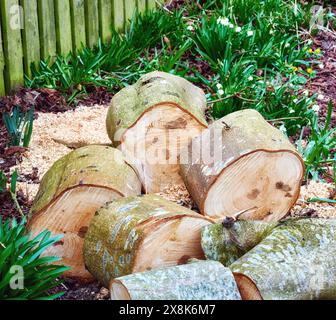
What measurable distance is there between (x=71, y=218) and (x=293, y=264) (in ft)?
3.47

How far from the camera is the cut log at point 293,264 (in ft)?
9.32

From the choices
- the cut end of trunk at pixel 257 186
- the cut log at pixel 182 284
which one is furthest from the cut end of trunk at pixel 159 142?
the cut log at pixel 182 284

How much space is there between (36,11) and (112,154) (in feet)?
7.29

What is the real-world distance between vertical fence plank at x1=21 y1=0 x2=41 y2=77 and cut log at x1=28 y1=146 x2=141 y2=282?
215cm

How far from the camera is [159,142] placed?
3.99m

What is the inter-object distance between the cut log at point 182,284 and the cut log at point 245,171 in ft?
2.55

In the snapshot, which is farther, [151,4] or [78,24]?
[151,4]

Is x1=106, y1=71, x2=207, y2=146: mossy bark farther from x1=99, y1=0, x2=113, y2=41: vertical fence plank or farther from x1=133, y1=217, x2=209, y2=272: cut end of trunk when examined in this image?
x1=99, y1=0, x2=113, y2=41: vertical fence plank

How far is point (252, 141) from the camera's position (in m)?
3.61

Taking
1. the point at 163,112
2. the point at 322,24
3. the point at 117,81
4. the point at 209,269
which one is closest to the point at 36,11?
the point at 117,81

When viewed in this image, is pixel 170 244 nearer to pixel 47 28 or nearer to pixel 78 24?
pixel 47 28

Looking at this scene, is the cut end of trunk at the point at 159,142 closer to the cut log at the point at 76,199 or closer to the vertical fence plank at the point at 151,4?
the cut log at the point at 76,199

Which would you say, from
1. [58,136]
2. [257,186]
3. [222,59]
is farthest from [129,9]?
[257,186]

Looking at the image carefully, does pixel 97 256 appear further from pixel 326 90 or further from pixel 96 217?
pixel 326 90
